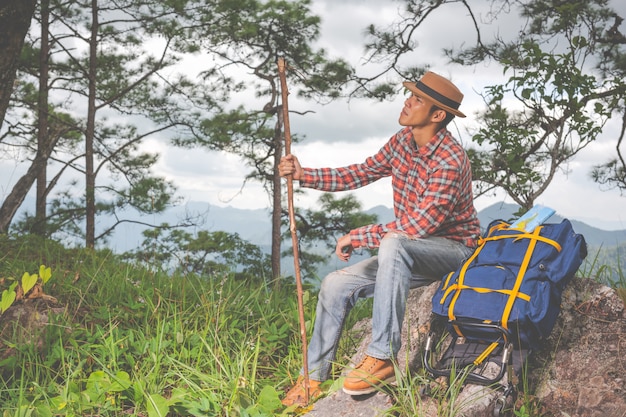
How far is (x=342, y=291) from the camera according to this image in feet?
10.6

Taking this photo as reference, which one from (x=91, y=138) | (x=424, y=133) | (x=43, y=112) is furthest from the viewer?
(x=91, y=138)

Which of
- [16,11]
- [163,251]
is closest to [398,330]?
[16,11]

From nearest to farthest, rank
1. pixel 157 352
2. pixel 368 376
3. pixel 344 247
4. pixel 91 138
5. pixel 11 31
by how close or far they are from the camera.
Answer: pixel 368 376
pixel 344 247
pixel 157 352
pixel 11 31
pixel 91 138

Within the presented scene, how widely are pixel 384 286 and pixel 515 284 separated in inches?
23.4

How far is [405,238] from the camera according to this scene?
3.02m

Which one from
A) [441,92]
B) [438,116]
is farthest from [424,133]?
[441,92]

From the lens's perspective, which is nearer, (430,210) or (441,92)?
(430,210)

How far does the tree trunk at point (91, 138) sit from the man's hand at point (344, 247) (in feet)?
31.7

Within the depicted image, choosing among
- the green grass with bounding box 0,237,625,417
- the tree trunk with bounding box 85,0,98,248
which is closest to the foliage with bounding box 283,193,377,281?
the tree trunk with bounding box 85,0,98,248

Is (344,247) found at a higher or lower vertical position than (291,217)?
lower

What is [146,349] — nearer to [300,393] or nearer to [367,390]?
[300,393]

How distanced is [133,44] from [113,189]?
10.1 feet

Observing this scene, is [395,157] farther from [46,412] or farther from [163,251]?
[163,251]

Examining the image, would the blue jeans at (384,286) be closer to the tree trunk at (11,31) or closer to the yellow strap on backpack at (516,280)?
the yellow strap on backpack at (516,280)
